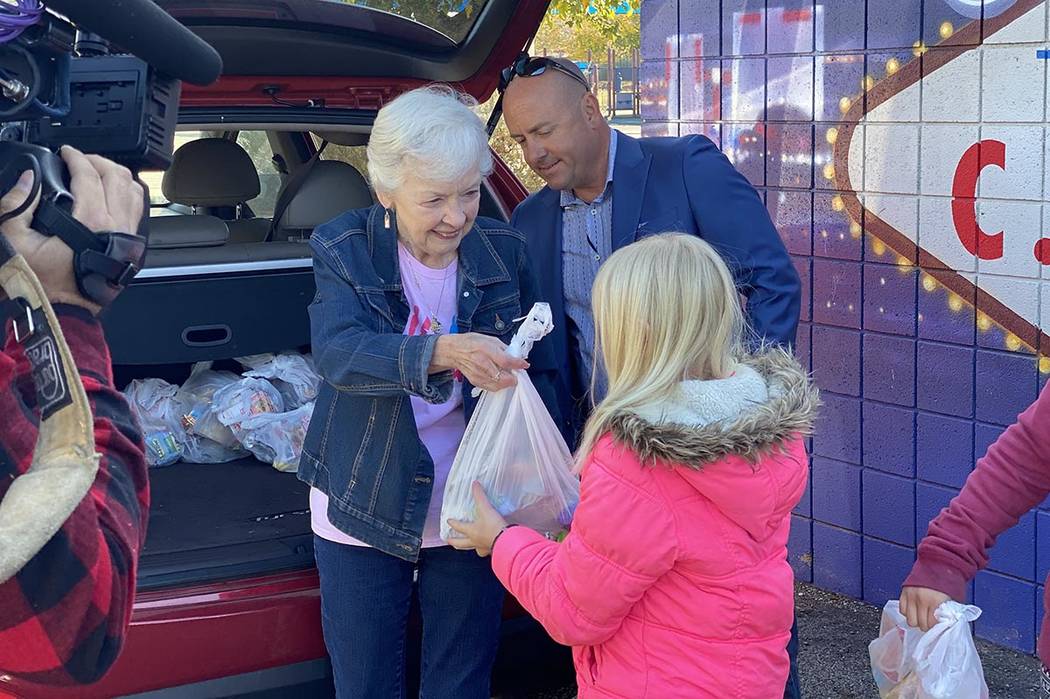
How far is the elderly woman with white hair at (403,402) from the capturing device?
2.37 metres

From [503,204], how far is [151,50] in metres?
2.36

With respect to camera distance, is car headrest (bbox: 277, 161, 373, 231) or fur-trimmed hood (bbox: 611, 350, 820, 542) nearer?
fur-trimmed hood (bbox: 611, 350, 820, 542)

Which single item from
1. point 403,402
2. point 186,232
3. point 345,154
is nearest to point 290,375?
point 186,232

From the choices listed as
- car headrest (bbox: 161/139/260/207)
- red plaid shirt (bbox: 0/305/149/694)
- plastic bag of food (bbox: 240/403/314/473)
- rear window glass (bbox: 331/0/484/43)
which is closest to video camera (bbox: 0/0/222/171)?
red plaid shirt (bbox: 0/305/149/694)

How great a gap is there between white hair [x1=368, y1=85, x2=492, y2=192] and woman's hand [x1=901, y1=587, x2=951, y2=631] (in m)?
1.09

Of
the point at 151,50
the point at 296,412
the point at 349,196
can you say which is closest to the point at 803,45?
the point at 349,196

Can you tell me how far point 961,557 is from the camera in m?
2.18

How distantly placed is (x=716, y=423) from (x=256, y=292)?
7.41 ft

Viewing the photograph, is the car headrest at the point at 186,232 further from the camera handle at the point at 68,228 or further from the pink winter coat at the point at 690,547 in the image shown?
the camera handle at the point at 68,228

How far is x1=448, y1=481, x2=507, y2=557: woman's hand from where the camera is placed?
7.38 ft

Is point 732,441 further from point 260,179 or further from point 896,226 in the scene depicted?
point 260,179

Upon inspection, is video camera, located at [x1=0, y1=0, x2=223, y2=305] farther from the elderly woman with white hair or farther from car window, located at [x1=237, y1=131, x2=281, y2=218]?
car window, located at [x1=237, y1=131, x2=281, y2=218]

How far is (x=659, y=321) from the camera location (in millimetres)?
1973

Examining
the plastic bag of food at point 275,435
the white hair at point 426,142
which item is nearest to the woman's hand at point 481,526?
the white hair at point 426,142
